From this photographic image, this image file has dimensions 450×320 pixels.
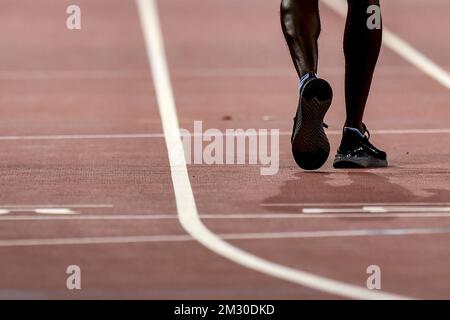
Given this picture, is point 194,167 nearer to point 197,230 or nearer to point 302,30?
point 302,30

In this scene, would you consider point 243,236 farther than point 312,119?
No

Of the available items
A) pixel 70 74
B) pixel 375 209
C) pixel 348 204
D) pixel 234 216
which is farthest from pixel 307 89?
pixel 70 74

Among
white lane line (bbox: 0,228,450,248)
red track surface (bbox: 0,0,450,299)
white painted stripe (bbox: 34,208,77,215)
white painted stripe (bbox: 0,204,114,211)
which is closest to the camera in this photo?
red track surface (bbox: 0,0,450,299)

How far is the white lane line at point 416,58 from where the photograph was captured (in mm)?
10678

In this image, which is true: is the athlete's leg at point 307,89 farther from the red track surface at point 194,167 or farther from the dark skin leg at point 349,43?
the red track surface at point 194,167

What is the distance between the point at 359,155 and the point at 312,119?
1.79 ft

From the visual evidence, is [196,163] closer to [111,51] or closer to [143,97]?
[143,97]

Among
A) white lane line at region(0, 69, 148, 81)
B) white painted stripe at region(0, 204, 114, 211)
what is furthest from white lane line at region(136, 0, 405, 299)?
white lane line at region(0, 69, 148, 81)

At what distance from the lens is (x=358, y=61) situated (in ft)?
23.4

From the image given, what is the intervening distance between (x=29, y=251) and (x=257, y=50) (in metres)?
7.16

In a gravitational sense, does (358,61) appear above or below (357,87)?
above

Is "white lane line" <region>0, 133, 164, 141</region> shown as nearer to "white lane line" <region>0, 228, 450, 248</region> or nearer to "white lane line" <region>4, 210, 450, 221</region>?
"white lane line" <region>4, 210, 450, 221</region>

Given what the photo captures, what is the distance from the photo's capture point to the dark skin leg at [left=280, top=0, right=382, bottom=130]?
22.6 ft

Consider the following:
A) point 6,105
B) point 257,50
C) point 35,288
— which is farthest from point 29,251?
point 257,50
